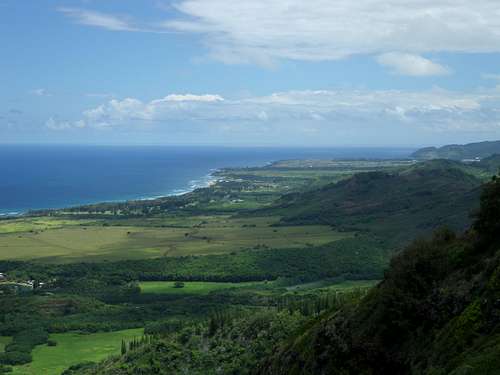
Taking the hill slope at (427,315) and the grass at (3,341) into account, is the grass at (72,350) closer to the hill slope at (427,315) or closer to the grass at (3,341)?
the grass at (3,341)

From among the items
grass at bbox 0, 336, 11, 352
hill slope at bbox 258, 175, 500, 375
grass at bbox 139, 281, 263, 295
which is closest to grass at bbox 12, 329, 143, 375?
grass at bbox 0, 336, 11, 352

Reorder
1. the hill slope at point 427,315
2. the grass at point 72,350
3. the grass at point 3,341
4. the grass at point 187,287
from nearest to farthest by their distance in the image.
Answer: the hill slope at point 427,315
the grass at point 72,350
the grass at point 3,341
the grass at point 187,287

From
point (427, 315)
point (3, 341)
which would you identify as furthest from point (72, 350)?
point (427, 315)

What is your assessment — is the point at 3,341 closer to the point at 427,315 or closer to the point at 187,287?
the point at 187,287

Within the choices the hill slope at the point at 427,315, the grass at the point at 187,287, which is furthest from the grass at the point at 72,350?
the hill slope at the point at 427,315

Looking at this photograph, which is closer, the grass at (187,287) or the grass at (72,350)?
the grass at (72,350)

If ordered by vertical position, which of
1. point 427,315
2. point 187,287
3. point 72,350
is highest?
point 427,315
